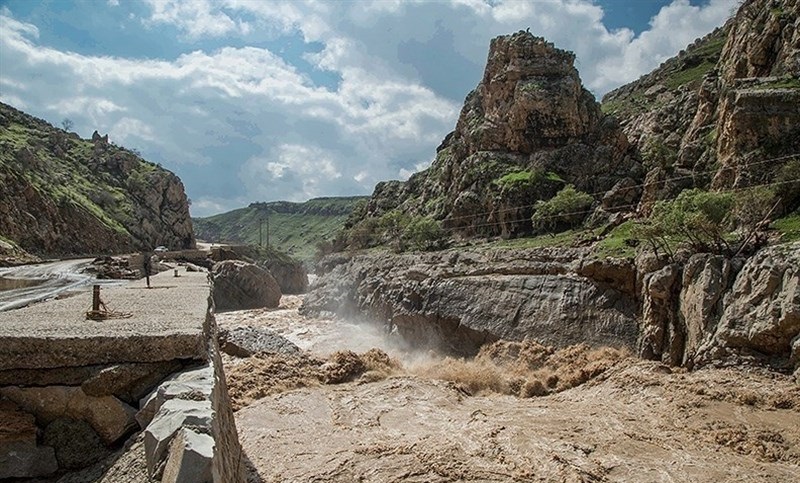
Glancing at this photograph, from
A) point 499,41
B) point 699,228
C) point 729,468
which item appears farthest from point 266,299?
point 499,41

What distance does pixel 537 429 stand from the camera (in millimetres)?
12195

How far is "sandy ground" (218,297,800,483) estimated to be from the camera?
9750 mm

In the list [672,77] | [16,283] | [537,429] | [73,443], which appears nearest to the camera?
[73,443]

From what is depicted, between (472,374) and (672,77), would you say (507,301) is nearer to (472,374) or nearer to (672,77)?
(472,374)

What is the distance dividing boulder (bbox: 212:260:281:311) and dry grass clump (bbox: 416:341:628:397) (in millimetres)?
26911

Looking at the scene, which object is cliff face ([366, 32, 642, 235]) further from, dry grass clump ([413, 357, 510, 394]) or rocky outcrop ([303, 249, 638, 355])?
dry grass clump ([413, 357, 510, 394])

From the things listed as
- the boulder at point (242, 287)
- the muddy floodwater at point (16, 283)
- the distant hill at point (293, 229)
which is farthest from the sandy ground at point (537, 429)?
the distant hill at point (293, 229)

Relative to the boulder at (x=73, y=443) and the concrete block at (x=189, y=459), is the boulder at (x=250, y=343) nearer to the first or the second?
the boulder at (x=73, y=443)

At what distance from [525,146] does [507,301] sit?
1370 inches

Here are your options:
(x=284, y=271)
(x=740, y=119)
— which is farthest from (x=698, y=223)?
(x=284, y=271)

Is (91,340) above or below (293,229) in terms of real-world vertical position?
below

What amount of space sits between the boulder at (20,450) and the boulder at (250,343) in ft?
47.2

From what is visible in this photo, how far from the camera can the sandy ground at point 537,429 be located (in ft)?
32.0

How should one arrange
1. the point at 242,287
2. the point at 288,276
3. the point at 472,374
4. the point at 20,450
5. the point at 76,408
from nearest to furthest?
the point at 20,450 < the point at 76,408 < the point at 472,374 < the point at 242,287 < the point at 288,276
